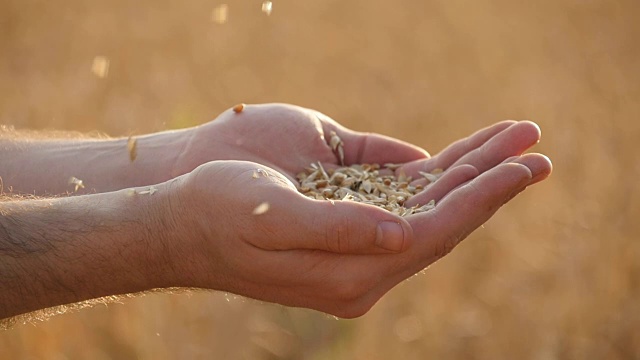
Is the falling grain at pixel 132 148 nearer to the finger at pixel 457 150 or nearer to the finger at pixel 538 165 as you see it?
the finger at pixel 457 150

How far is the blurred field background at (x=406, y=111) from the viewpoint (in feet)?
12.0

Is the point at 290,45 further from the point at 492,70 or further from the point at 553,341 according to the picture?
the point at 553,341

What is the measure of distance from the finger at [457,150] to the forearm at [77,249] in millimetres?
1120

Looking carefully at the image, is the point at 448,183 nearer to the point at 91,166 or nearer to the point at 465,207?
the point at 465,207

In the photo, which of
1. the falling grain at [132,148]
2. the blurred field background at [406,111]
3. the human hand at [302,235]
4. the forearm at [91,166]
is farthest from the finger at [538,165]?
the blurred field background at [406,111]

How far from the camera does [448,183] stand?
2.49m

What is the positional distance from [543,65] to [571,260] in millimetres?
2657

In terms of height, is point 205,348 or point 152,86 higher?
point 152,86

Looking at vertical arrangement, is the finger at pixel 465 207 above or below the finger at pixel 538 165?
below

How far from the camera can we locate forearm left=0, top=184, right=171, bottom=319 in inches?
83.7

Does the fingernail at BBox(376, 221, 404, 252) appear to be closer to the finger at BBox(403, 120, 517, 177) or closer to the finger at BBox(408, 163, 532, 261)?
the finger at BBox(408, 163, 532, 261)

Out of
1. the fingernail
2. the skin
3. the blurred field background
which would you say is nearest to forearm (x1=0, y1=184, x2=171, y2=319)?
the skin

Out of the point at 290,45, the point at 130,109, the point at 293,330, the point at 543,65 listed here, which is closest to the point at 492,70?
the point at 543,65

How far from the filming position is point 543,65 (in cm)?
614
